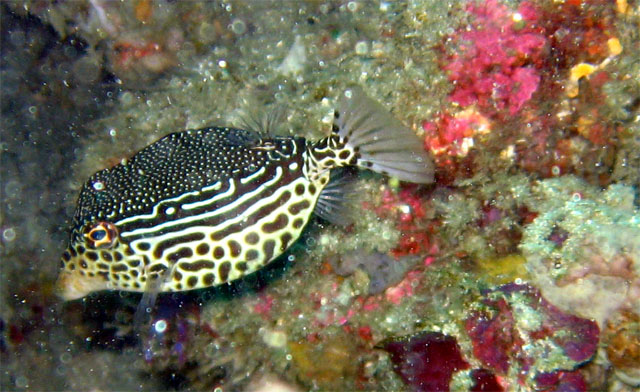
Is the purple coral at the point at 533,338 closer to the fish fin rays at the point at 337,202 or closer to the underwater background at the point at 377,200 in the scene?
the underwater background at the point at 377,200

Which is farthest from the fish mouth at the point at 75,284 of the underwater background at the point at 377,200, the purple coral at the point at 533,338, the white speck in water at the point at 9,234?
the purple coral at the point at 533,338

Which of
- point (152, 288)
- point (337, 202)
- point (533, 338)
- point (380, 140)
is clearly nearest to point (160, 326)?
point (152, 288)

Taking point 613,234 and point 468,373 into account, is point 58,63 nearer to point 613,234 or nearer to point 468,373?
point 468,373

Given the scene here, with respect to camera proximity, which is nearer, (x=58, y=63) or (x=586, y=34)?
(x=586, y=34)

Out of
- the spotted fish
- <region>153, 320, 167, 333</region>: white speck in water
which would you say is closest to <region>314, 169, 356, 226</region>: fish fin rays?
the spotted fish

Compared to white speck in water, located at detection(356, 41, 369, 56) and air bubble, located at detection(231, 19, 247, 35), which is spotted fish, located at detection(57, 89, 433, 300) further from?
air bubble, located at detection(231, 19, 247, 35)

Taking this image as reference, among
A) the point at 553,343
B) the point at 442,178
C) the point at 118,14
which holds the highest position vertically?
the point at 118,14

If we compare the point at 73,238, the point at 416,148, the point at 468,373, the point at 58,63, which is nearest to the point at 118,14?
the point at 58,63
